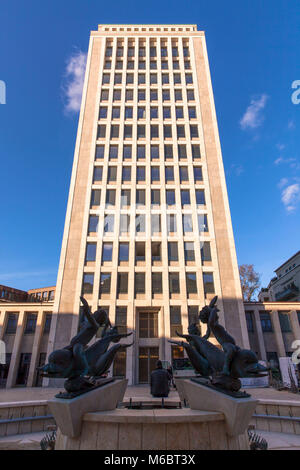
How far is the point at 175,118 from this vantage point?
33906 mm

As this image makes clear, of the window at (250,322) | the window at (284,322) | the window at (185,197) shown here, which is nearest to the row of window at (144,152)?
the window at (185,197)

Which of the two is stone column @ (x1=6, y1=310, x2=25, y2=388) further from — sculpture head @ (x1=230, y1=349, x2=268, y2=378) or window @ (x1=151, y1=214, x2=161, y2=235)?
sculpture head @ (x1=230, y1=349, x2=268, y2=378)

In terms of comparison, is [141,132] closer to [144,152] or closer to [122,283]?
[144,152]

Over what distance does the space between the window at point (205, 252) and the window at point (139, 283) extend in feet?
23.0

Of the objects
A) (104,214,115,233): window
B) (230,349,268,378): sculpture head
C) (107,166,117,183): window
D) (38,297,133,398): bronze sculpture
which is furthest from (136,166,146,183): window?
(230,349,268,378): sculpture head

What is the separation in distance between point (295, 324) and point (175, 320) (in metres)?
14.1

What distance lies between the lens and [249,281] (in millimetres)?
41156

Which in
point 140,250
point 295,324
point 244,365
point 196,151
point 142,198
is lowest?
point 244,365

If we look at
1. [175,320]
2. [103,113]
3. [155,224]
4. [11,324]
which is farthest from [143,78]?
[11,324]

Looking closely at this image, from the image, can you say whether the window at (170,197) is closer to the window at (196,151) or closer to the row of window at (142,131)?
the window at (196,151)

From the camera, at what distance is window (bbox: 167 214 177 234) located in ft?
92.8

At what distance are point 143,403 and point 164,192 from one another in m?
23.7
